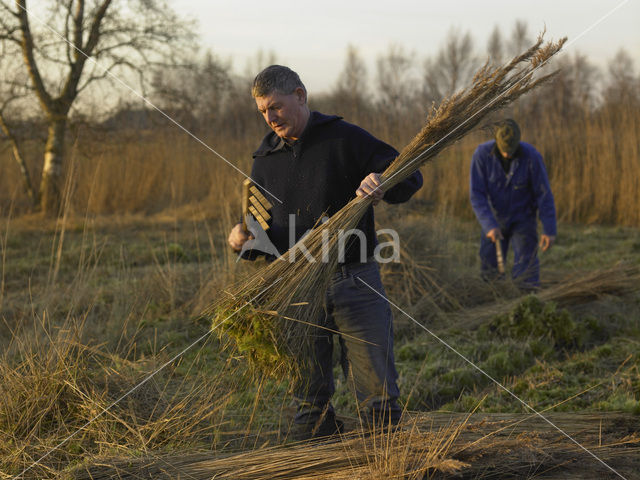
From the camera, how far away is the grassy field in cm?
271

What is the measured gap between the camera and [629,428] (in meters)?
2.70

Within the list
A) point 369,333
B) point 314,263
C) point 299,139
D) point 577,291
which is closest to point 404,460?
point 369,333

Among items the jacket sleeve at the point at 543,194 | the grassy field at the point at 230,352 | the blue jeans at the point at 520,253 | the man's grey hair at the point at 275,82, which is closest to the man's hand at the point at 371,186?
the man's grey hair at the point at 275,82

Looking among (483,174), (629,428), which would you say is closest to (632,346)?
(629,428)

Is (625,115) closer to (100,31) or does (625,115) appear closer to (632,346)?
(632,346)

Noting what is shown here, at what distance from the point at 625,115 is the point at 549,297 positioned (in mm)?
5457

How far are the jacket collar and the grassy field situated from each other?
70cm

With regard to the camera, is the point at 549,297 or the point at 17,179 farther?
the point at 17,179

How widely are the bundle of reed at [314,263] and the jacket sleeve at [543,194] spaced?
9.58ft

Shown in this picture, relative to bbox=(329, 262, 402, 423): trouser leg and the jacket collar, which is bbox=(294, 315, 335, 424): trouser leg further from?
the jacket collar

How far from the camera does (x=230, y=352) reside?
2.56m

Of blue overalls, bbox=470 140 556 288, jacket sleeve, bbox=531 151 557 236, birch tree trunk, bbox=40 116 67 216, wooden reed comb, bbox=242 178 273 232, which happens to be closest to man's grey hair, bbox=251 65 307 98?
wooden reed comb, bbox=242 178 273 232

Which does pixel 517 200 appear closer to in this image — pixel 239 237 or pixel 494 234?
pixel 494 234

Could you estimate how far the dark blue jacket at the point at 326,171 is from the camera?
8.03 feet
